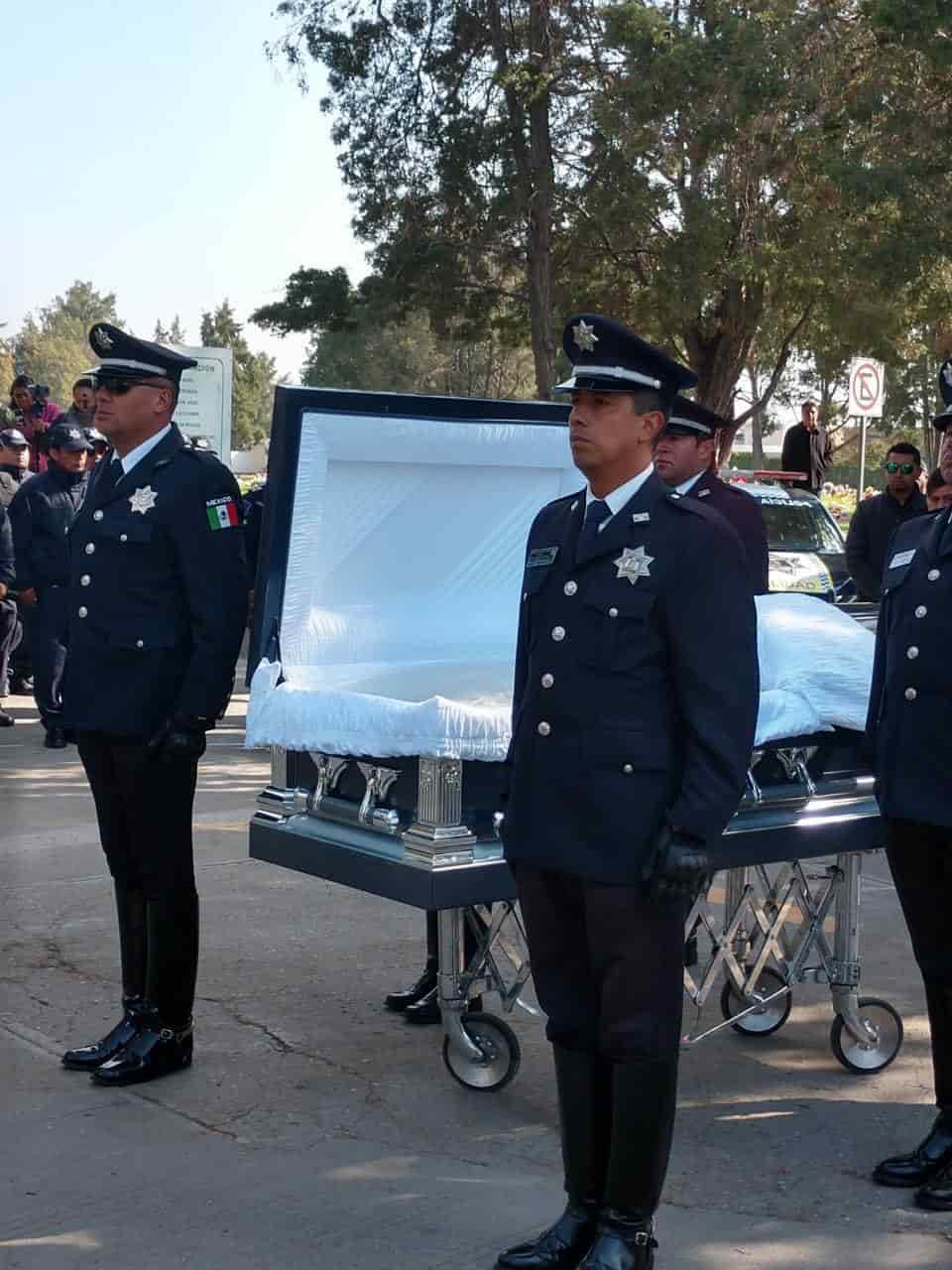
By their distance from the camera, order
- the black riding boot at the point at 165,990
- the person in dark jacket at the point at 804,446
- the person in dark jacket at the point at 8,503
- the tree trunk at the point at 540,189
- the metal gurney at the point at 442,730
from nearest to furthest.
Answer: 1. the metal gurney at the point at 442,730
2. the black riding boot at the point at 165,990
3. the person in dark jacket at the point at 8,503
4. the person in dark jacket at the point at 804,446
5. the tree trunk at the point at 540,189

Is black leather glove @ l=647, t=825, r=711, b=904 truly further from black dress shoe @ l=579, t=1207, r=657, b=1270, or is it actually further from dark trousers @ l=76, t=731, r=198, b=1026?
dark trousers @ l=76, t=731, r=198, b=1026

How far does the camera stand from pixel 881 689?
4.43m

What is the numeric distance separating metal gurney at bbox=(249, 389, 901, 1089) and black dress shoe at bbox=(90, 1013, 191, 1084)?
0.56m

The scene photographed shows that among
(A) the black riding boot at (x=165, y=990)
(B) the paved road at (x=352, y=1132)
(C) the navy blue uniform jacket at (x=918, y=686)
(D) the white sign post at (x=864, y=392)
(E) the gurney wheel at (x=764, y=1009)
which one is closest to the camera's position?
(B) the paved road at (x=352, y=1132)

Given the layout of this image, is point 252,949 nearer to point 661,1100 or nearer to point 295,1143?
point 295,1143

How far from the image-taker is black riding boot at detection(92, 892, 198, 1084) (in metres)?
4.87

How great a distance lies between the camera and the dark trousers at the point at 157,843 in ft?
15.8

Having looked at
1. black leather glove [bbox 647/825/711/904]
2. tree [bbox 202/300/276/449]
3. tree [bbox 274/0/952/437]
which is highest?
tree [bbox 202/300/276/449]

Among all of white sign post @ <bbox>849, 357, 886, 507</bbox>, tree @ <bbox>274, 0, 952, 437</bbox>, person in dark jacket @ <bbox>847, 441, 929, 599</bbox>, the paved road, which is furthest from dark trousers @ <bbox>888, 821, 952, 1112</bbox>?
tree @ <bbox>274, 0, 952, 437</bbox>

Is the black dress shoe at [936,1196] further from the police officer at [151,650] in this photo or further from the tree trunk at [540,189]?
the tree trunk at [540,189]

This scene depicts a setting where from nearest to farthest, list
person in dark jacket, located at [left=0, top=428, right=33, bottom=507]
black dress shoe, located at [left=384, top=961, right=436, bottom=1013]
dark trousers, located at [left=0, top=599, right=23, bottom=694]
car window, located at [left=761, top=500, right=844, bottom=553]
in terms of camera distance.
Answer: black dress shoe, located at [left=384, top=961, right=436, bottom=1013]
dark trousers, located at [left=0, top=599, right=23, bottom=694]
person in dark jacket, located at [left=0, top=428, right=33, bottom=507]
car window, located at [left=761, top=500, right=844, bottom=553]

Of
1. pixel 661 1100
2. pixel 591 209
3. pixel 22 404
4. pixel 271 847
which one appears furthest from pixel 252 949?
pixel 591 209

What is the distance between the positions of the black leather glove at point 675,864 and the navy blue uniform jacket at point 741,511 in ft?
7.61

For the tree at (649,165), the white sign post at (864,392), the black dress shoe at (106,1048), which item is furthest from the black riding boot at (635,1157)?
the tree at (649,165)
